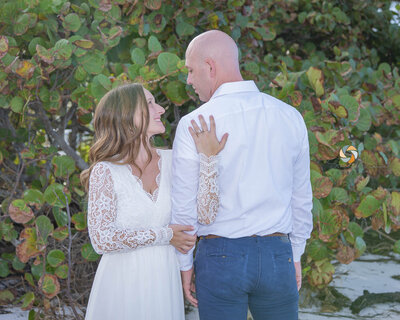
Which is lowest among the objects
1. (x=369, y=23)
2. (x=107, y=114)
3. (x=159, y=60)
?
(x=107, y=114)

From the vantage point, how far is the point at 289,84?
Result: 3.55m

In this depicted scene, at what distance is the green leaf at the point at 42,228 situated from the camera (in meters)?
3.32

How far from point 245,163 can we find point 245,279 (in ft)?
1.54

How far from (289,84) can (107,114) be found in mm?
1646

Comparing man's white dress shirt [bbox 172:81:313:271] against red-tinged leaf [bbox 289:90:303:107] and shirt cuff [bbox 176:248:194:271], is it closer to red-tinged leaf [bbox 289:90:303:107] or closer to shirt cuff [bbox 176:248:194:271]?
shirt cuff [bbox 176:248:194:271]

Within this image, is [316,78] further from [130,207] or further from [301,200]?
[130,207]

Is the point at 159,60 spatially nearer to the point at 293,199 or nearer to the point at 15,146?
the point at 293,199

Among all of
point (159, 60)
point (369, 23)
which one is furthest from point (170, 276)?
point (369, 23)

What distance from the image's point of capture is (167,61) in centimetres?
328

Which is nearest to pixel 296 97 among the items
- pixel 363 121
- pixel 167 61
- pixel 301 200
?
pixel 363 121

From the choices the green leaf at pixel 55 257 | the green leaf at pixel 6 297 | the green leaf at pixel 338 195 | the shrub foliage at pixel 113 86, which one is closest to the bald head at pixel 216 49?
the shrub foliage at pixel 113 86

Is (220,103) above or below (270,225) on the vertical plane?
above

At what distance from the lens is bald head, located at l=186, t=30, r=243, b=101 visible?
2.21 m

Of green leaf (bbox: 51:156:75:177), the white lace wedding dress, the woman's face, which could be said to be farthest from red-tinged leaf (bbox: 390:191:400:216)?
green leaf (bbox: 51:156:75:177)
